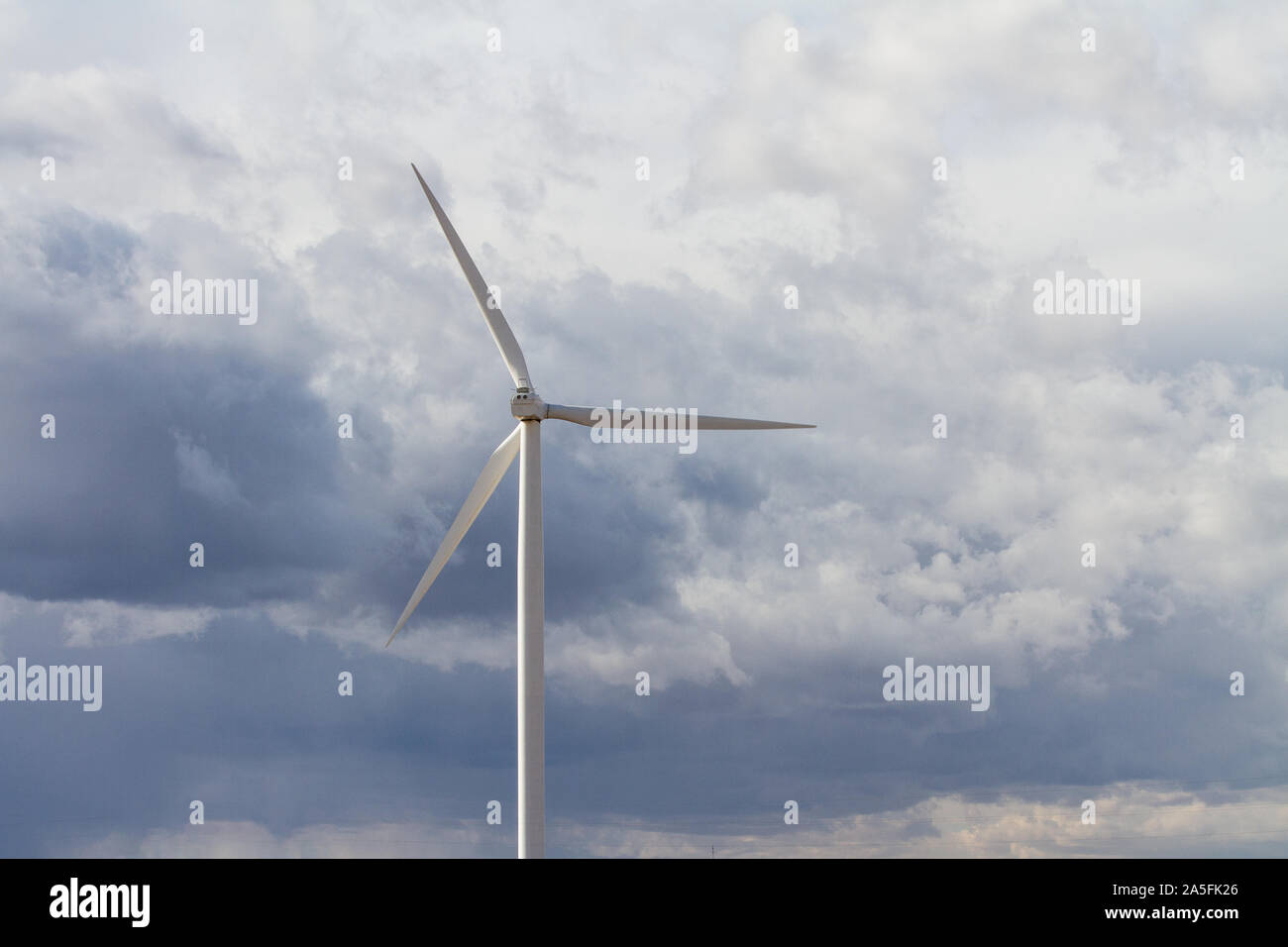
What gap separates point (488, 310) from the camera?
5975 cm

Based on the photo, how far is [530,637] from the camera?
5484 cm

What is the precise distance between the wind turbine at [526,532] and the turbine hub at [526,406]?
4cm

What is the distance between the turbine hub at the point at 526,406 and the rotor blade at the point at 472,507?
809 millimetres

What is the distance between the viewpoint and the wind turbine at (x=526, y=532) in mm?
54750

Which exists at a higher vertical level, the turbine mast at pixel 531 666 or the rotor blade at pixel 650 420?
the rotor blade at pixel 650 420

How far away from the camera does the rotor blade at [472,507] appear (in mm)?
57875

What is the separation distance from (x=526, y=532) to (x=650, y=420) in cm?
629
